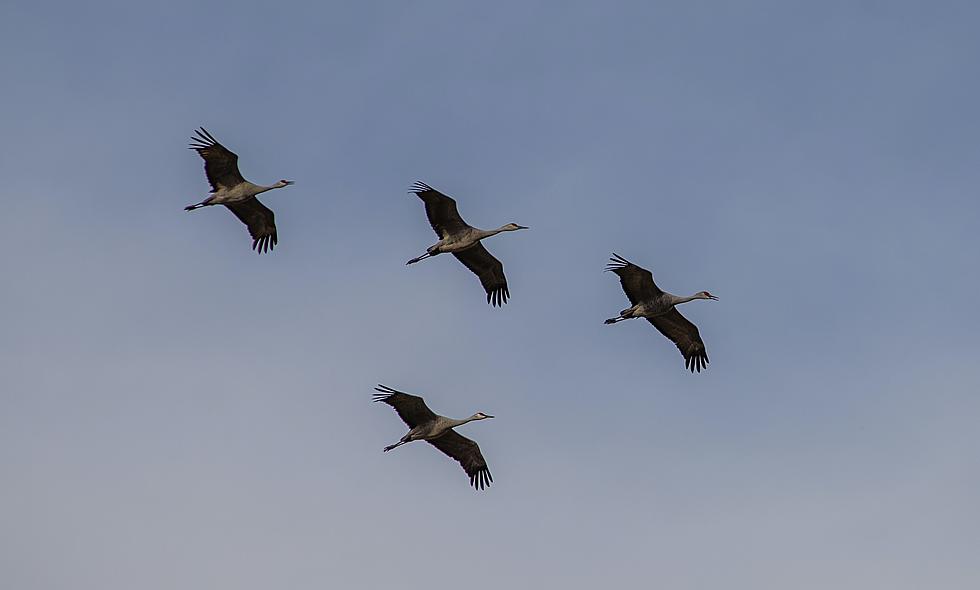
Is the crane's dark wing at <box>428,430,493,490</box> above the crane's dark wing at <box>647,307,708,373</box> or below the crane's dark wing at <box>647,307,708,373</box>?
below

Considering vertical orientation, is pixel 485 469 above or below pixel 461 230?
below

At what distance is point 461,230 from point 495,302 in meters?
2.71

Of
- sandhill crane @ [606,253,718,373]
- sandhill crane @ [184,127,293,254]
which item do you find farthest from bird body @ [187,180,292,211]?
sandhill crane @ [606,253,718,373]

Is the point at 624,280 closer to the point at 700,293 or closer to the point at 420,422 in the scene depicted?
the point at 700,293

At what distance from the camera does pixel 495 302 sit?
44.2 m

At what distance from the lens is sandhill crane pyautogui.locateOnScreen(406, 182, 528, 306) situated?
41.7 m

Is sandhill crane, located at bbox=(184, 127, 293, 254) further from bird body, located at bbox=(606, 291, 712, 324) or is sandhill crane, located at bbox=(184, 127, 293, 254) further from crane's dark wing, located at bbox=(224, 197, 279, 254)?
bird body, located at bbox=(606, 291, 712, 324)

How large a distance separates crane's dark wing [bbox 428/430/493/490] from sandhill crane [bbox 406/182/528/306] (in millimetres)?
4043

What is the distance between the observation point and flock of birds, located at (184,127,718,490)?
1619 inches

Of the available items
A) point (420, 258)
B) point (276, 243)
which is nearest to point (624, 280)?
point (420, 258)

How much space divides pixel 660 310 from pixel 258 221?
11190mm

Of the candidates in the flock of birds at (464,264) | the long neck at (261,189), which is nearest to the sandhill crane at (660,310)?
the flock of birds at (464,264)

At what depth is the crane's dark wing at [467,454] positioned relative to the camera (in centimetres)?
4247

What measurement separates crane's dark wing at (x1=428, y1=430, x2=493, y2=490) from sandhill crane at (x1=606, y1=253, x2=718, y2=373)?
4905mm
